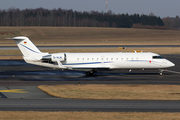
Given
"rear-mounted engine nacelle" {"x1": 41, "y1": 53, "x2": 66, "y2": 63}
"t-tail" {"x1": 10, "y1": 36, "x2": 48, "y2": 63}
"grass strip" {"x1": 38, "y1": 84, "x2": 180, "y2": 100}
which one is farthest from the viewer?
"t-tail" {"x1": 10, "y1": 36, "x2": 48, "y2": 63}

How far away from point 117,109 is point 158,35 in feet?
445

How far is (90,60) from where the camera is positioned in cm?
3775

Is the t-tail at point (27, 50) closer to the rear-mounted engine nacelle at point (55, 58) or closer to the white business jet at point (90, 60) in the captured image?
the white business jet at point (90, 60)

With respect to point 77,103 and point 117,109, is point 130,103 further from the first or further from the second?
point 77,103

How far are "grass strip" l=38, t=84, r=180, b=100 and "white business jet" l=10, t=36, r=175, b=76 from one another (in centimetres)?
919

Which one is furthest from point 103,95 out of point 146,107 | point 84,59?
point 84,59

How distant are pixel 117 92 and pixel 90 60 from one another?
41.4ft

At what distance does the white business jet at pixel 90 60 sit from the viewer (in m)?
37.6

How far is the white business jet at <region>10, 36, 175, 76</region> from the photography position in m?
37.6

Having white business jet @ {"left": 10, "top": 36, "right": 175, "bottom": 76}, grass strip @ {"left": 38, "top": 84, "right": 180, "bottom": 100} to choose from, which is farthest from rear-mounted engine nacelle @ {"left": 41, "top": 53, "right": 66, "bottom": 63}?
grass strip @ {"left": 38, "top": 84, "right": 180, "bottom": 100}
